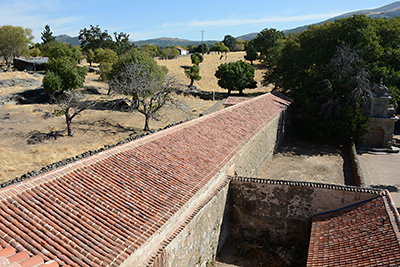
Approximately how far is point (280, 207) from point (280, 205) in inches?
3.2

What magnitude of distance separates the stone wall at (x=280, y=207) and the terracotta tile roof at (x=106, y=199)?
1.75 m

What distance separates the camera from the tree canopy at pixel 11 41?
5172cm

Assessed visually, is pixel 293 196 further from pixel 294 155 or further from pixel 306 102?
pixel 306 102

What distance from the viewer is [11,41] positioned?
52.8m

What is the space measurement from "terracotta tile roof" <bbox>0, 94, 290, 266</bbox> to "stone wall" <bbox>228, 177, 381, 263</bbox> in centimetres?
175

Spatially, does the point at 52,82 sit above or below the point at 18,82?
above

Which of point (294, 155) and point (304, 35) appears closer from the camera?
point (294, 155)

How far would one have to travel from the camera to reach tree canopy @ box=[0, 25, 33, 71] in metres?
51.7

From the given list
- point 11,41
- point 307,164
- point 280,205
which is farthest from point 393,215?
point 11,41

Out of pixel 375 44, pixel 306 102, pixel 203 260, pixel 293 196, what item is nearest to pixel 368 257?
pixel 293 196

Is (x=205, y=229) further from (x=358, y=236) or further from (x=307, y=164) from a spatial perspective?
(x=307, y=164)

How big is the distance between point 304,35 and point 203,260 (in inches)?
1011

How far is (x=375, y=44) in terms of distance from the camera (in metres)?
24.3

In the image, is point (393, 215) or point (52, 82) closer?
point (393, 215)
